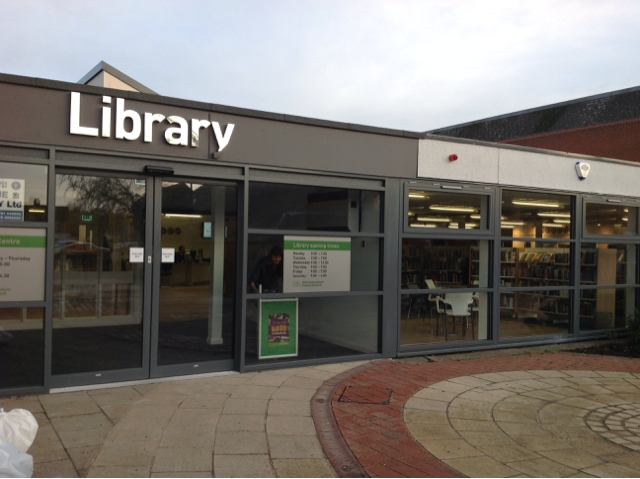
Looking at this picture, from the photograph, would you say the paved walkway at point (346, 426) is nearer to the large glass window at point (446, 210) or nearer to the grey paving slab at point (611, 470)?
the grey paving slab at point (611, 470)

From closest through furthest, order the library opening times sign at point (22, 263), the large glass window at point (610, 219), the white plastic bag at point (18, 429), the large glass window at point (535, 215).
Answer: the white plastic bag at point (18, 429)
the library opening times sign at point (22, 263)
the large glass window at point (535, 215)
the large glass window at point (610, 219)

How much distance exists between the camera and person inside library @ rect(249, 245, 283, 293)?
24.4ft

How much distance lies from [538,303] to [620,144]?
38.7ft

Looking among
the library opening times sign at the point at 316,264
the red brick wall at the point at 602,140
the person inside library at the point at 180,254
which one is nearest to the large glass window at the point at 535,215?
the library opening times sign at the point at 316,264

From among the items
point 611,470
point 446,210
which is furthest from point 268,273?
point 611,470

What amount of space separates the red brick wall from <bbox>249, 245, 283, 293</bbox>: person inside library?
1585 cm

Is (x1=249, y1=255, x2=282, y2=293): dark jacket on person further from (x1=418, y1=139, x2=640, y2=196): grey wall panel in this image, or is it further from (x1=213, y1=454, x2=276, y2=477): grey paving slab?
(x1=213, y1=454, x2=276, y2=477): grey paving slab

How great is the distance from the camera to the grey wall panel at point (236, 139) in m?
6.07

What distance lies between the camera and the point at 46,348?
614 centimetres

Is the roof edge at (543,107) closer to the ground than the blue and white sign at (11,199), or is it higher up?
higher up

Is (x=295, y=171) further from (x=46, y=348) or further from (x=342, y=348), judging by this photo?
(x=46, y=348)

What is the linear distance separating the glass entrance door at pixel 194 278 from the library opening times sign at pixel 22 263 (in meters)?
1.28

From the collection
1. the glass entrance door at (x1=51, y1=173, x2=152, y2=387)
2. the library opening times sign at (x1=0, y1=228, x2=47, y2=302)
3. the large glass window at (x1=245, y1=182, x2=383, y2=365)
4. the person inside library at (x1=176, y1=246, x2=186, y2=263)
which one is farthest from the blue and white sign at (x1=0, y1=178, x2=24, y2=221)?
the large glass window at (x1=245, y1=182, x2=383, y2=365)

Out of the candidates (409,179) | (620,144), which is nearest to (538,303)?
(409,179)
